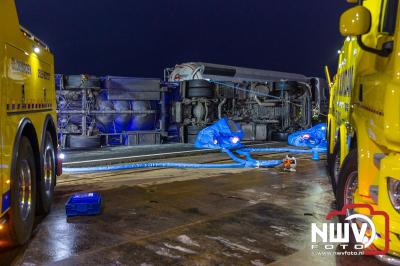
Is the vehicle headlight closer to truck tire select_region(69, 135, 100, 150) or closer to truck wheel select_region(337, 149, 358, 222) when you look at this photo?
truck wheel select_region(337, 149, 358, 222)

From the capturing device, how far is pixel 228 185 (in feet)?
26.3

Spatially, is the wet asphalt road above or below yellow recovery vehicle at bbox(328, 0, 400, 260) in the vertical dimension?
below

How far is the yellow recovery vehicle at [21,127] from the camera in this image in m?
3.77

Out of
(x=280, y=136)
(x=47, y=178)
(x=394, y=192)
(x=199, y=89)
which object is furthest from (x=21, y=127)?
(x=280, y=136)

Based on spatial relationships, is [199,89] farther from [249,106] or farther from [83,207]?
[83,207]

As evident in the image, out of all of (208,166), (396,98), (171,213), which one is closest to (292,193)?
(171,213)

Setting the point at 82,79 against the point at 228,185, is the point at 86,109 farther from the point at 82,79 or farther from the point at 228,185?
the point at 228,185

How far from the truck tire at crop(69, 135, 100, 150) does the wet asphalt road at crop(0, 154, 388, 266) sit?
4867mm

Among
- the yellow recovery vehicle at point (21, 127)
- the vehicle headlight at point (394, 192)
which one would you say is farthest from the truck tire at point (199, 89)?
the vehicle headlight at point (394, 192)

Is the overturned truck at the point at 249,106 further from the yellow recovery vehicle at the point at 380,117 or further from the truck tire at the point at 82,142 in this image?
the yellow recovery vehicle at the point at 380,117

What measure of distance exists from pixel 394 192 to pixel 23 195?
3846 mm

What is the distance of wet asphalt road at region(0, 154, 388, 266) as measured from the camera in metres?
4.23

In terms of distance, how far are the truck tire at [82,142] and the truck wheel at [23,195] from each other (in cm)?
868

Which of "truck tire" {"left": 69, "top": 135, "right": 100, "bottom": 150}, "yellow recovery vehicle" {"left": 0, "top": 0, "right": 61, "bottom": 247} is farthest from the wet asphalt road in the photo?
"truck tire" {"left": 69, "top": 135, "right": 100, "bottom": 150}
